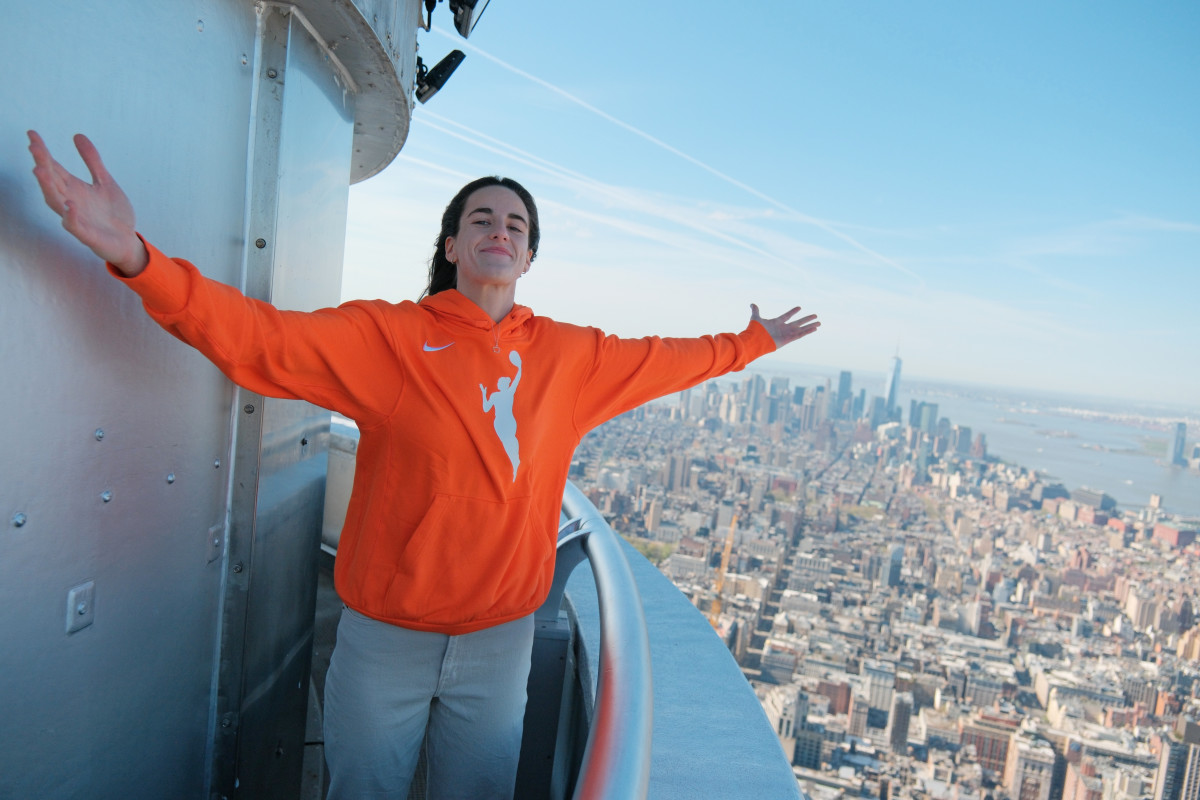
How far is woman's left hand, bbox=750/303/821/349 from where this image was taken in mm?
2264

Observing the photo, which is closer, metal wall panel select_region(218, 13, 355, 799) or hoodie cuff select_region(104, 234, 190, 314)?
hoodie cuff select_region(104, 234, 190, 314)

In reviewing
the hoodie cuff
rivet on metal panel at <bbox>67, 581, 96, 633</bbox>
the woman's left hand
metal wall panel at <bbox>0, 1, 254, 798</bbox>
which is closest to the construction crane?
the woman's left hand

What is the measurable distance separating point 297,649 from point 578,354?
1252 millimetres

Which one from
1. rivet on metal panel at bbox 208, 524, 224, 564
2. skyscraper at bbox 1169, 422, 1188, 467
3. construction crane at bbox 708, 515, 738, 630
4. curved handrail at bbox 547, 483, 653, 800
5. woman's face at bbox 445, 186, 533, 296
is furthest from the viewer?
skyscraper at bbox 1169, 422, 1188, 467

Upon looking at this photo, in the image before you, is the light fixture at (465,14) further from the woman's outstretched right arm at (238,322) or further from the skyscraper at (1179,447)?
the skyscraper at (1179,447)

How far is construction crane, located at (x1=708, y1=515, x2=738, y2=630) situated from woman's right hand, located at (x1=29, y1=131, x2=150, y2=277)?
1400cm

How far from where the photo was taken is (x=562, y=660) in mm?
1966

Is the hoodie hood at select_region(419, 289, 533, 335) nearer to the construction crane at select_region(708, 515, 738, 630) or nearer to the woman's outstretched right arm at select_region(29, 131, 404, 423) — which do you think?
the woman's outstretched right arm at select_region(29, 131, 404, 423)

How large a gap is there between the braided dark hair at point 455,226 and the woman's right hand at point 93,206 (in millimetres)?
827

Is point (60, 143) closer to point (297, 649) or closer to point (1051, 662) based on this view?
point (297, 649)

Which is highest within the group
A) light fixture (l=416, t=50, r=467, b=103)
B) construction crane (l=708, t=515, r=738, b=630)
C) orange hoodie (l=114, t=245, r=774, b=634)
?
light fixture (l=416, t=50, r=467, b=103)

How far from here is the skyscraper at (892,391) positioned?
33.7 m

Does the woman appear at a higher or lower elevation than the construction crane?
higher

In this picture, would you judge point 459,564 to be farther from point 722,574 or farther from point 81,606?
point 722,574
